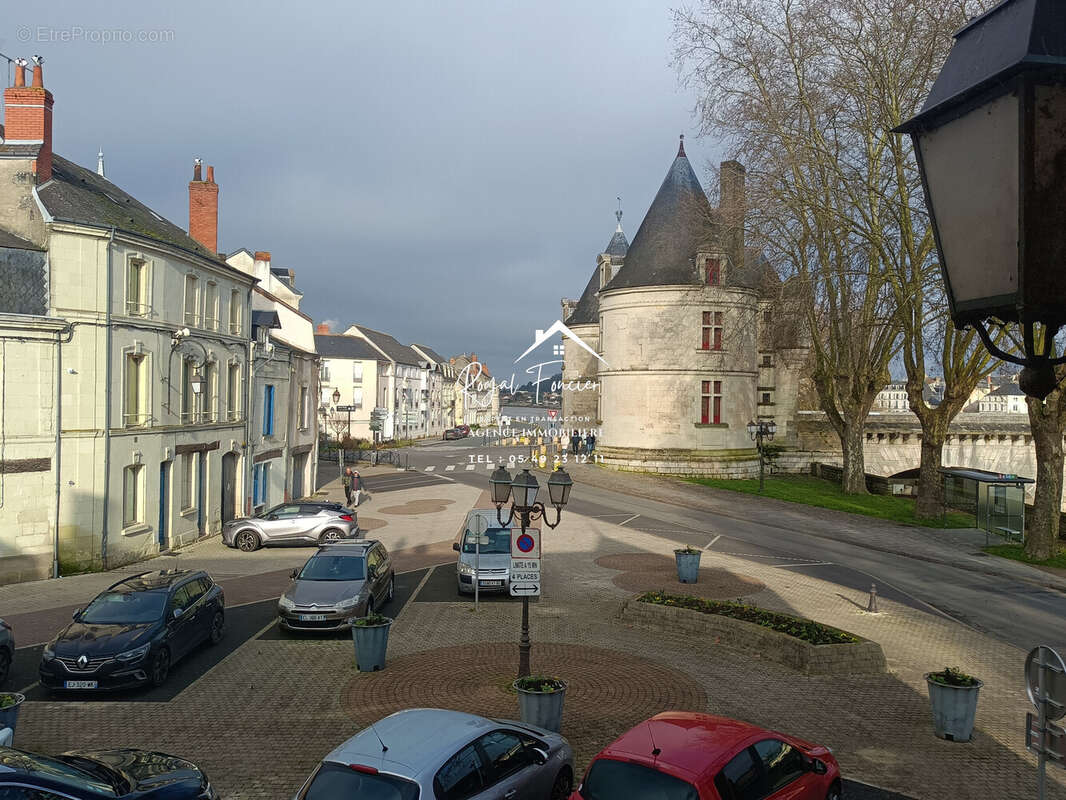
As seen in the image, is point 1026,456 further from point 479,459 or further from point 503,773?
point 503,773

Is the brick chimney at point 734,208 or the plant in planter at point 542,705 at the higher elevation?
the brick chimney at point 734,208

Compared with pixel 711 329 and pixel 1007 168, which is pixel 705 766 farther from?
pixel 711 329

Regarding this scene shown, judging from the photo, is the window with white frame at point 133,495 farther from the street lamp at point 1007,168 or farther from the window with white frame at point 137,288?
the street lamp at point 1007,168

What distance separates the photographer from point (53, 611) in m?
17.4

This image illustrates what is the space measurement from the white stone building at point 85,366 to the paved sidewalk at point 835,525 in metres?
21.3

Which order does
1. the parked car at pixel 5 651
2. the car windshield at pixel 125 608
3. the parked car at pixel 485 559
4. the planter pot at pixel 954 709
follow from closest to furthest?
the planter pot at pixel 954 709
the parked car at pixel 5 651
the car windshield at pixel 125 608
the parked car at pixel 485 559

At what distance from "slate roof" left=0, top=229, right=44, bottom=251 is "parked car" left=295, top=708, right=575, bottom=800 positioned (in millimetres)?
18108

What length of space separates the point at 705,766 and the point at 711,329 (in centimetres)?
3916

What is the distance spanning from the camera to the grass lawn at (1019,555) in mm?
25109

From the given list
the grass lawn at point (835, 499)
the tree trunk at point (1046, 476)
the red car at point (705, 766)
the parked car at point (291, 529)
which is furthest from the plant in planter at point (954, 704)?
the grass lawn at point (835, 499)

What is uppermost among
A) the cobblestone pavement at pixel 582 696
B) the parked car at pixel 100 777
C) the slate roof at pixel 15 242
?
the slate roof at pixel 15 242

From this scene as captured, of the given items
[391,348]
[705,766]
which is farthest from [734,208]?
[391,348]

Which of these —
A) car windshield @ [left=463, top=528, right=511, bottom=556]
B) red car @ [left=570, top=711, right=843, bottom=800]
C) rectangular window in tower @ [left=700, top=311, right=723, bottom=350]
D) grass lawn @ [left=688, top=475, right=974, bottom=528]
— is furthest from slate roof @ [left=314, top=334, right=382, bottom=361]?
red car @ [left=570, top=711, right=843, bottom=800]

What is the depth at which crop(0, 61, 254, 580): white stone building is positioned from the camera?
2020 centimetres
